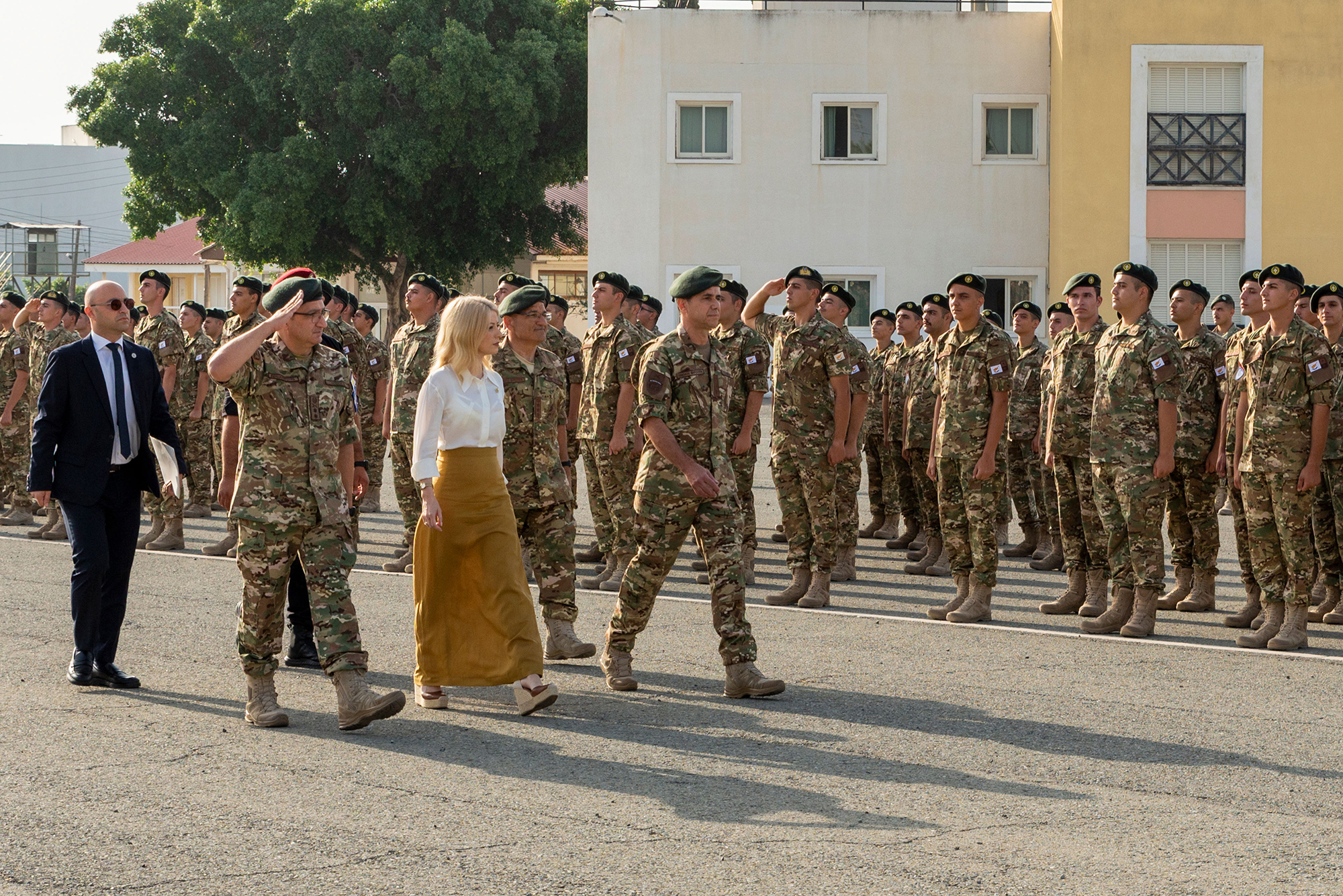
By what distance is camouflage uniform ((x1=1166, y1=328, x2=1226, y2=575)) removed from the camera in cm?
1027

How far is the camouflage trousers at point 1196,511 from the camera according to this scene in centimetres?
1034

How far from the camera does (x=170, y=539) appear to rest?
13.2 metres

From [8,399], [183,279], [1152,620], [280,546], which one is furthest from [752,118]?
[183,279]

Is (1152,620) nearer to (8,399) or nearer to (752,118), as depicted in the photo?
(8,399)

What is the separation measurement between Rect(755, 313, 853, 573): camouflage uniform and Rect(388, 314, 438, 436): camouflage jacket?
2553mm

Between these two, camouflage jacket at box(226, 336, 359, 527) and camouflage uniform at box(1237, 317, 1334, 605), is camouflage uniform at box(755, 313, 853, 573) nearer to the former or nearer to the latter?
camouflage uniform at box(1237, 317, 1334, 605)

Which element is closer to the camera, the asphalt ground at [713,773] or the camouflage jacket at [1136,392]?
the asphalt ground at [713,773]

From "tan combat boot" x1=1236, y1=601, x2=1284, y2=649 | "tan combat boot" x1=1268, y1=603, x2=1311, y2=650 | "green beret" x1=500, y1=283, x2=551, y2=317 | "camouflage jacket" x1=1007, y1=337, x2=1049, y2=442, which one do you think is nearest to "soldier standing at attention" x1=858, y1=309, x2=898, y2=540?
"camouflage jacket" x1=1007, y1=337, x2=1049, y2=442

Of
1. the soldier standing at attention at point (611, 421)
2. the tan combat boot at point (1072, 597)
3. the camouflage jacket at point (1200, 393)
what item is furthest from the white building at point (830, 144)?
the tan combat boot at point (1072, 597)

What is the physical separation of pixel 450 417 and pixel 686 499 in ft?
4.14

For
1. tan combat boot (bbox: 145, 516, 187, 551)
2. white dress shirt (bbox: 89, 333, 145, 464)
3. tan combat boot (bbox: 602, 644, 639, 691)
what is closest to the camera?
tan combat boot (bbox: 602, 644, 639, 691)

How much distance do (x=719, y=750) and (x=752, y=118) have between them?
25476 millimetres

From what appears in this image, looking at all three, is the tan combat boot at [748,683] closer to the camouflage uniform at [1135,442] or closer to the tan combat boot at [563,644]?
the tan combat boot at [563,644]

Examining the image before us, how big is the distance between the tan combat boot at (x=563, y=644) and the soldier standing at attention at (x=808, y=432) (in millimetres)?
2387
